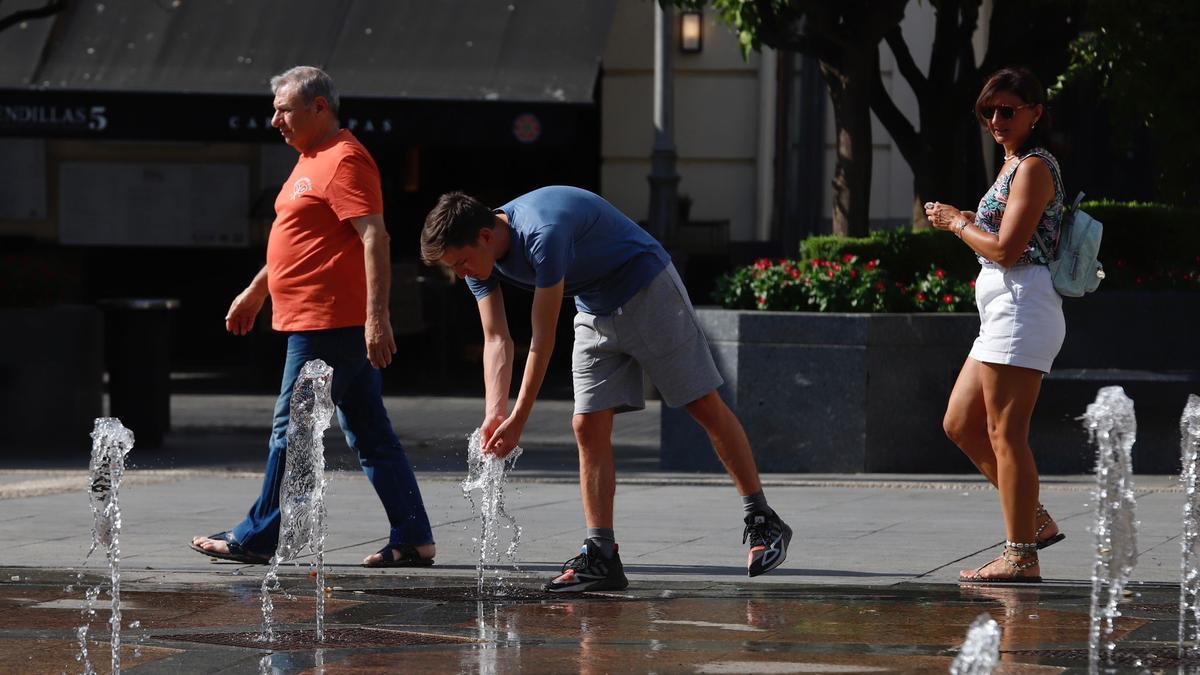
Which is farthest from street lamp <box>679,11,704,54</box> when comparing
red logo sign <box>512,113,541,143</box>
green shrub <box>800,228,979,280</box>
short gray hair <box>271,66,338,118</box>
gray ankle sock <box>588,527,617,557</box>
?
gray ankle sock <box>588,527,617,557</box>

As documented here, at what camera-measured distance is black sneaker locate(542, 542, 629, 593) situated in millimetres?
6395

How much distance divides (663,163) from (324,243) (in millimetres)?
9010

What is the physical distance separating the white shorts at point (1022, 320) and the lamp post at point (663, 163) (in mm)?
9297

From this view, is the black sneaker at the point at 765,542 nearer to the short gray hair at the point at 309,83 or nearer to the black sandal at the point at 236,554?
the black sandal at the point at 236,554

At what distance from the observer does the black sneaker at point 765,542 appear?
652cm

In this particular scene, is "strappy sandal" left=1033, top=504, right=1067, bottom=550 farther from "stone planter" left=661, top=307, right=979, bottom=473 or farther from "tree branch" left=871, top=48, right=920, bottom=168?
"tree branch" left=871, top=48, right=920, bottom=168

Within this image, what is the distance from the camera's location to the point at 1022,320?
6352 millimetres

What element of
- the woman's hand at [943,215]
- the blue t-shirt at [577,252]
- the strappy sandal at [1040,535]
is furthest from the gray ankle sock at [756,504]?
the woman's hand at [943,215]

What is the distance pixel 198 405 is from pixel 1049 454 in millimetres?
7673

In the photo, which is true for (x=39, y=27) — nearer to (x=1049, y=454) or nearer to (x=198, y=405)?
(x=198, y=405)

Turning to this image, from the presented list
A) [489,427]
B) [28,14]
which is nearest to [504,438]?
[489,427]

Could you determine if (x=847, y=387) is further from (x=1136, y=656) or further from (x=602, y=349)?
(x=1136, y=656)

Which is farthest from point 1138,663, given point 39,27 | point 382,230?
point 39,27

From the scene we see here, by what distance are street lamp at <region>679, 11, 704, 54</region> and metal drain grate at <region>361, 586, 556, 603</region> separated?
1127cm
